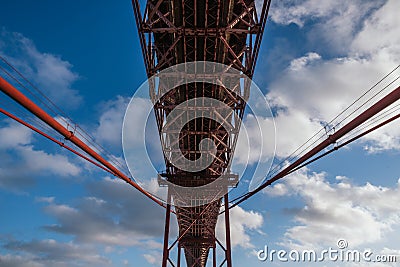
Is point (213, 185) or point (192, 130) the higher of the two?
point (192, 130)

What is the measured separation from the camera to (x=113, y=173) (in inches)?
409

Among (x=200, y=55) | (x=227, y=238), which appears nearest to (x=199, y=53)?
(x=200, y=55)

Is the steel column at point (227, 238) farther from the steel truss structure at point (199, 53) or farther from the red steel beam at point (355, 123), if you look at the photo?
the red steel beam at point (355, 123)

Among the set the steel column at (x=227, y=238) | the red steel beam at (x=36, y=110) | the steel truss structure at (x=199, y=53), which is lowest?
the steel column at (x=227, y=238)

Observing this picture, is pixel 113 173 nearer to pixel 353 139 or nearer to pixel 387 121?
pixel 353 139

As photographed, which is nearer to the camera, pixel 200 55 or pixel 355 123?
pixel 355 123

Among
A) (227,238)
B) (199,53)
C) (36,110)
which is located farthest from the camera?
(227,238)

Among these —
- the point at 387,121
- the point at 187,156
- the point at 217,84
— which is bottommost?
the point at 387,121

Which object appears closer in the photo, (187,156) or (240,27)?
(240,27)

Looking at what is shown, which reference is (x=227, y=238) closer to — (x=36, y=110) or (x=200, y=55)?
(x=200, y=55)

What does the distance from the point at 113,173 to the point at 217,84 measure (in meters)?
5.94

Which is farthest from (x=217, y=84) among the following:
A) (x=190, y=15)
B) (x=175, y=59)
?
(x=190, y=15)

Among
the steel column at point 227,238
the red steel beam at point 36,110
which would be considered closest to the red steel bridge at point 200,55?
the red steel beam at point 36,110

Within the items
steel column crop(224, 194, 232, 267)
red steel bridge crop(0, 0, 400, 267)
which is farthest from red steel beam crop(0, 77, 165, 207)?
steel column crop(224, 194, 232, 267)
